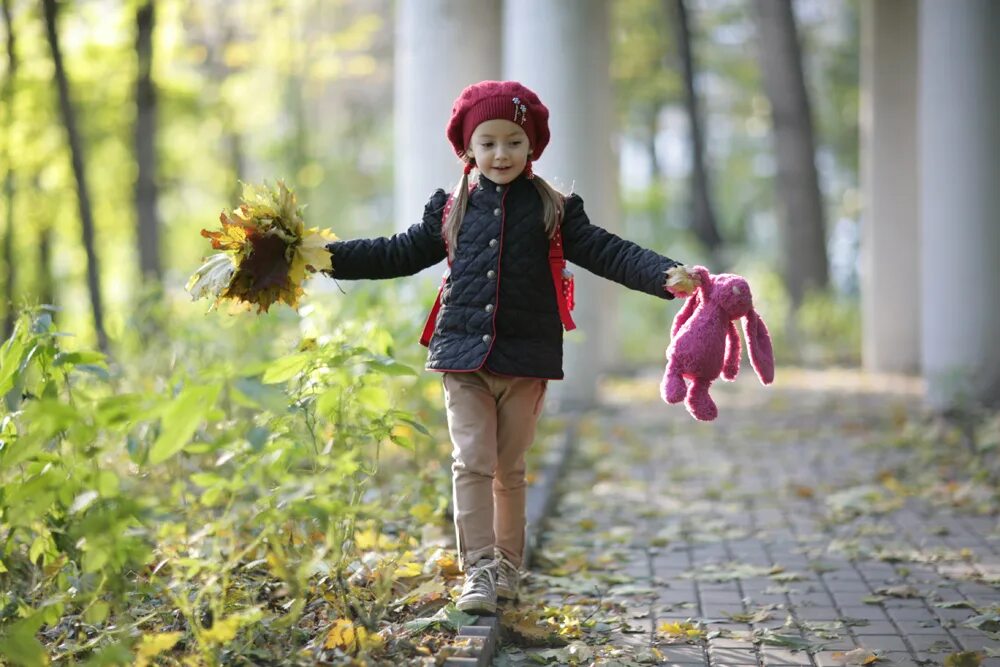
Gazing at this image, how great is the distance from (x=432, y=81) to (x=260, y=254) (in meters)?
5.88

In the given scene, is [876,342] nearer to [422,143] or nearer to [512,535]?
[422,143]

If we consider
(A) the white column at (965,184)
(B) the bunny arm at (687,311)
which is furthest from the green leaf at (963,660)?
(A) the white column at (965,184)

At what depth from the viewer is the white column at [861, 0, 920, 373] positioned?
12.7m

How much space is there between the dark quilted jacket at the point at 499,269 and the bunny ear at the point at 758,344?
0.94 ft

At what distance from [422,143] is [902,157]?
590cm

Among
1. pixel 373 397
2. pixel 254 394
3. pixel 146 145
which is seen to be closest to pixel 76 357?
pixel 254 394

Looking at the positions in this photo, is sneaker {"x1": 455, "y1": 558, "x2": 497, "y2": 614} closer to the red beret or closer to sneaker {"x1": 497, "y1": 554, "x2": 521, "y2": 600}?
sneaker {"x1": 497, "y1": 554, "x2": 521, "y2": 600}

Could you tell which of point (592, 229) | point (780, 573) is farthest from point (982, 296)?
point (592, 229)

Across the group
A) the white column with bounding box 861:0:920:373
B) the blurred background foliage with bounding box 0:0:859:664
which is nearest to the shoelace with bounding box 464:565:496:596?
the blurred background foliage with bounding box 0:0:859:664

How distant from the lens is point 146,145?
11820mm

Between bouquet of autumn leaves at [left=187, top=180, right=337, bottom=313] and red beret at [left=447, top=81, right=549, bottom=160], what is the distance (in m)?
0.63

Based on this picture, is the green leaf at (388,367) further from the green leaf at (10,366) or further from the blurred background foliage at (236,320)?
the green leaf at (10,366)

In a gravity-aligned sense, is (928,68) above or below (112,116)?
below

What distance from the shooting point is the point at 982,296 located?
8.97 m
